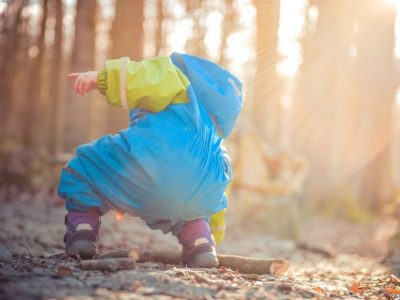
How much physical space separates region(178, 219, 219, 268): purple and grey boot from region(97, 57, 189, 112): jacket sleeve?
82 cm

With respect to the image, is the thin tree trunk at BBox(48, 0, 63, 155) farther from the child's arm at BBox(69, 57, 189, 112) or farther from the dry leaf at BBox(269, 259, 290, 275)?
the dry leaf at BBox(269, 259, 290, 275)

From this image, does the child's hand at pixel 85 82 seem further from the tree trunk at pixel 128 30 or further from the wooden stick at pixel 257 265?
the tree trunk at pixel 128 30

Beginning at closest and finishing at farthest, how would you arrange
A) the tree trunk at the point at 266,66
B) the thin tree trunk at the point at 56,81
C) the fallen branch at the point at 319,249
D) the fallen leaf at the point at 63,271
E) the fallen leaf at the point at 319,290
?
1. the fallen leaf at the point at 63,271
2. the fallen leaf at the point at 319,290
3. the fallen branch at the point at 319,249
4. the tree trunk at the point at 266,66
5. the thin tree trunk at the point at 56,81

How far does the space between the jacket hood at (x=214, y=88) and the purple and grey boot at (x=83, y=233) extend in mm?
1059

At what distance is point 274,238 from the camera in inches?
320

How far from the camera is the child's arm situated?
10.3ft

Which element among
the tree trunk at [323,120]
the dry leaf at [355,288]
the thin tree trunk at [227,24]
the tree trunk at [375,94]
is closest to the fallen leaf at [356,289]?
the dry leaf at [355,288]

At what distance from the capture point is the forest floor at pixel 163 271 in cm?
222

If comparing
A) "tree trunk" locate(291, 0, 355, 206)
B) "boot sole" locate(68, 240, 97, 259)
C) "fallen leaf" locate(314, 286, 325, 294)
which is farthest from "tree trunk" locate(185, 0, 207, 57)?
"fallen leaf" locate(314, 286, 325, 294)

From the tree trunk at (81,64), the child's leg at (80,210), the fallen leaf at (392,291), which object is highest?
the tree trunk at (81,64)

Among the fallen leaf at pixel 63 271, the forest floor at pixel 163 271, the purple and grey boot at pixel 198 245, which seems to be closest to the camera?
the forest floor at pixel 163 271

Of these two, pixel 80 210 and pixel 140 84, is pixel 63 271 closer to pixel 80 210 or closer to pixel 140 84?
pixel 80 210

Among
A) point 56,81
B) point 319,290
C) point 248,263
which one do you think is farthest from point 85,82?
point 56,81

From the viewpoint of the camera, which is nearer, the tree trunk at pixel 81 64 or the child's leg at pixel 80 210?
the child's leg at pixel 80 210
